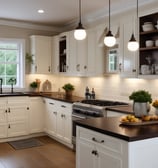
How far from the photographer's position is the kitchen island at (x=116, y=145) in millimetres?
2143

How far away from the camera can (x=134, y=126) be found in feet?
8.42

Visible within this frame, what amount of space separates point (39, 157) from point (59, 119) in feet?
3.27

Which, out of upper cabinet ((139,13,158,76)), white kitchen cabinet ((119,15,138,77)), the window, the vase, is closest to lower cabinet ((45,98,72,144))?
the window

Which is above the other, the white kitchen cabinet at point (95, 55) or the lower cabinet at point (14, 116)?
the white kitchen cabinet at point (95, 55)

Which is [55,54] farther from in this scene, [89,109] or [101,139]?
[101,139]

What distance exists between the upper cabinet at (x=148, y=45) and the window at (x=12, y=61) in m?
3.35

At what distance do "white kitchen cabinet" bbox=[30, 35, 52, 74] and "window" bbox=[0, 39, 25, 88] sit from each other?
12.8 inches

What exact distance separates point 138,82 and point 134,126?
194 centimetres

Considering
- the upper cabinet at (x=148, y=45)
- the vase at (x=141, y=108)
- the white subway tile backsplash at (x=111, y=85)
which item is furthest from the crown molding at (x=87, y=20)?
the vase at (x=141, y=108)

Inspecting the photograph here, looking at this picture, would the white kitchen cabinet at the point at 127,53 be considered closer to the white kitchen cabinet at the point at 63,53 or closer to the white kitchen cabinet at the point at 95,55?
the white kitchen cabinet at the point at 95,55

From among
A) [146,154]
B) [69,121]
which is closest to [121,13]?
[69,121]

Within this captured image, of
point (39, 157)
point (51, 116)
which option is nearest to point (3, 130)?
point (51, 116)

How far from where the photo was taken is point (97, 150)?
251cm

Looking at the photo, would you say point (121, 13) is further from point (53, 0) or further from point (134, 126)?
point (134, 126)
